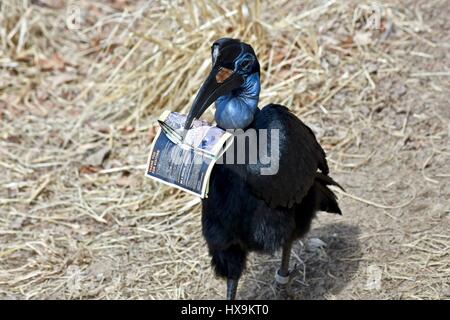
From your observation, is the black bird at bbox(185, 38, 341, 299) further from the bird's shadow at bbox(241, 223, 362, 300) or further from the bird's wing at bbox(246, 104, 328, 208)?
the bird's shadow at bbox(241, 223, 362, 300)

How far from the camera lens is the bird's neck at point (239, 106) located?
3285mm

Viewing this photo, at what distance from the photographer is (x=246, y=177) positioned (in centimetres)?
335

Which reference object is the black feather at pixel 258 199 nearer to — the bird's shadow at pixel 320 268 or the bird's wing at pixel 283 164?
the bird's wing at pixel 283 164

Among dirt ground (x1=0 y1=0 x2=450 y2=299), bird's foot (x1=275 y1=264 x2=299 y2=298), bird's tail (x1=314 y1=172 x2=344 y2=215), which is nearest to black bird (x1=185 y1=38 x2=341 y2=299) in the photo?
bird's tail (x1=314 y1=172 x2=344 y2=215)

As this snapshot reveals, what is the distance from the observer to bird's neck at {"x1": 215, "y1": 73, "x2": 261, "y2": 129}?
329 centimetres

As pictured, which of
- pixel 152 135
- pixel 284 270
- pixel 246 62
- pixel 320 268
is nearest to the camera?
pixel 246 62

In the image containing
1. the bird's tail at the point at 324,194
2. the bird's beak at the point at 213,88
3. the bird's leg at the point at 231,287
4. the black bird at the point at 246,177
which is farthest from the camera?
the bird's tail at the point at 324,194

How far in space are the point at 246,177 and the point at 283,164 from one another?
0.20 m

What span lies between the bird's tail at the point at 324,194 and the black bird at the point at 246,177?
0.16 meters

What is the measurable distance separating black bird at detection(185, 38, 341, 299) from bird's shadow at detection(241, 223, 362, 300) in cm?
49

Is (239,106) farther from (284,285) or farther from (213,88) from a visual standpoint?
(284,285)

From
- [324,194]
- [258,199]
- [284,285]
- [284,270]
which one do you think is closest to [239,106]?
[258,199]

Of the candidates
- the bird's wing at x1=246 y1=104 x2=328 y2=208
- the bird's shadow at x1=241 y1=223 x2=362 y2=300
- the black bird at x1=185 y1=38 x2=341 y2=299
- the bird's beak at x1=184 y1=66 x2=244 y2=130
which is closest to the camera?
the bird's beak at x1=184 y1=66 x2=244 y2=130

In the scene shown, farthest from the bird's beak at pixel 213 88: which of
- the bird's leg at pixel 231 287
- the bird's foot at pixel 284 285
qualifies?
the bird's foot at pixel 284 285
